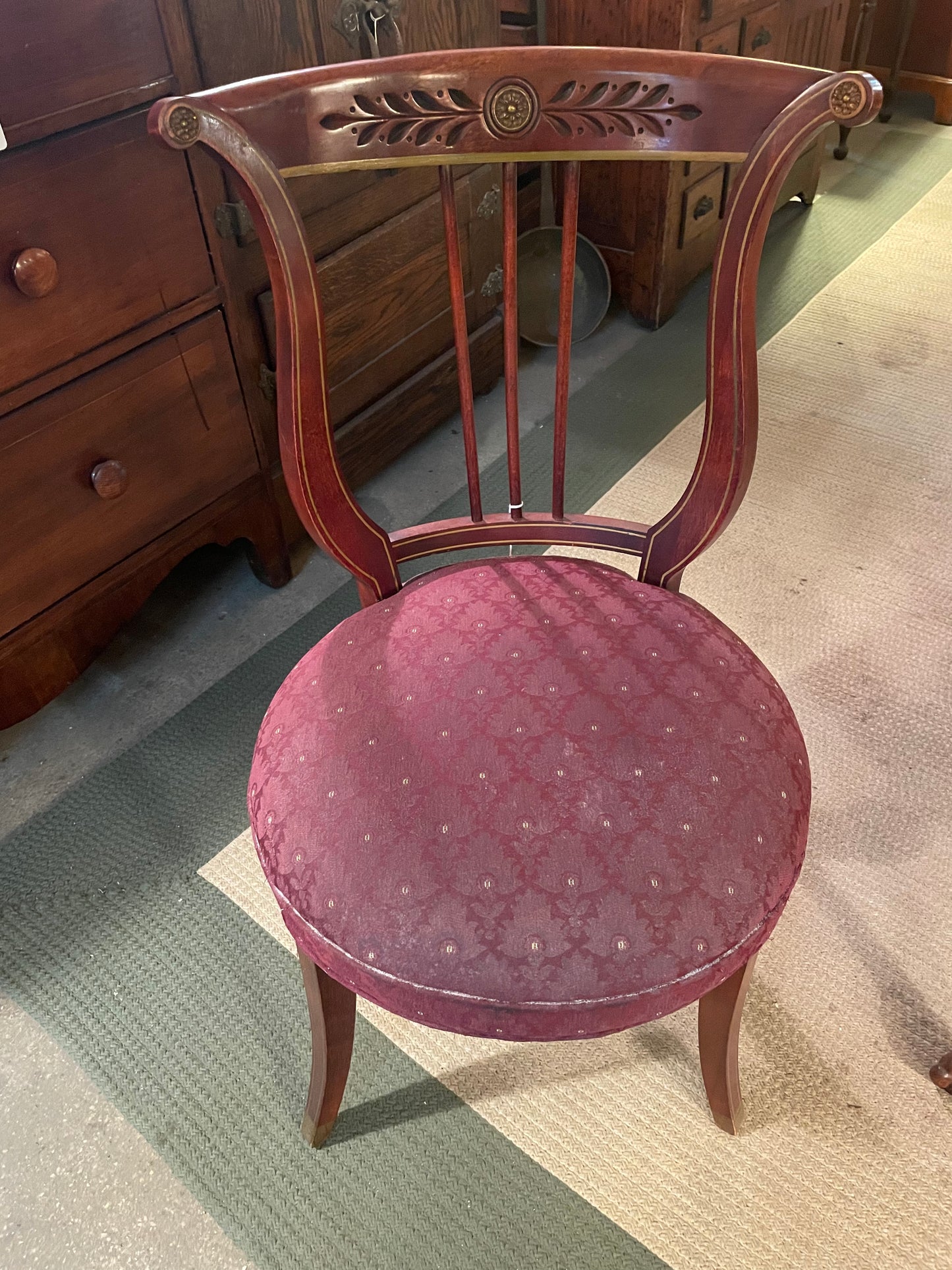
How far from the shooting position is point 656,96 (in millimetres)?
711

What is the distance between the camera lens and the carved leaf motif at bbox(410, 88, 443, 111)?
0.73 metres

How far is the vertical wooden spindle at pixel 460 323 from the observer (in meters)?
0.76

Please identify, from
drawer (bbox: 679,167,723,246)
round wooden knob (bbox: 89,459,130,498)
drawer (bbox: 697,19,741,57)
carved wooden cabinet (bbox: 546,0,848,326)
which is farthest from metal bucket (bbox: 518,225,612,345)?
round wooden knob (bbox: 89,459,130,498)

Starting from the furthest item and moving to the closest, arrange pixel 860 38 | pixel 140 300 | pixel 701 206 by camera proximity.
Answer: pixel 860 38 → pixel 701 206 → pixel 140 300

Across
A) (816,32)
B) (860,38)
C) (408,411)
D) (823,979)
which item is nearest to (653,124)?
(823,979)

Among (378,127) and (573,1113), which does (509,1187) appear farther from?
(378,127)

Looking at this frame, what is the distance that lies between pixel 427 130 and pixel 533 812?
0.54m

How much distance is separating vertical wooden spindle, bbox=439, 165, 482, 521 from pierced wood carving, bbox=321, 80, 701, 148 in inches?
1.5

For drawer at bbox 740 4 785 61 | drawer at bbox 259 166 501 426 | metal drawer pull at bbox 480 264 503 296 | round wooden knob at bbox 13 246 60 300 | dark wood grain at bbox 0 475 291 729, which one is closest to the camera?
round wooden knob at bbox 13 246 60 300

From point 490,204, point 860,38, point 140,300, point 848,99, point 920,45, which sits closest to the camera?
point 848,99

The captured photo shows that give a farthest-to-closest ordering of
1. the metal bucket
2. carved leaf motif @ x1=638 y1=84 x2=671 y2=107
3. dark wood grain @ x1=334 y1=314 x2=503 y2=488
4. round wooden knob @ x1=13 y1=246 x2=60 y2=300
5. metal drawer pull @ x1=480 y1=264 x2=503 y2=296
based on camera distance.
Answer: the metal bucket → metal drawer pull @ x1=480 y1=264 x2=503 y2=296 → dark wood grain @ x1=334 y1=314 x2=503 y2=488 → round wooden knob @ x1=13 y1=246 x2=60 y2=300 → carved leaf motif @ x1=638 y1=84 x2=671 y2=107

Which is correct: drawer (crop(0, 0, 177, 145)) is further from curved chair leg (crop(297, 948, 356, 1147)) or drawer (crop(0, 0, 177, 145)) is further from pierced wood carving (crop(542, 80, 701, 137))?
curved chair leg (crop(297, 948, 356, 1147))

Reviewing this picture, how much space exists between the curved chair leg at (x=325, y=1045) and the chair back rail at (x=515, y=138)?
0.39 metres

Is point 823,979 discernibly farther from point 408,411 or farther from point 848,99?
point 408,411
